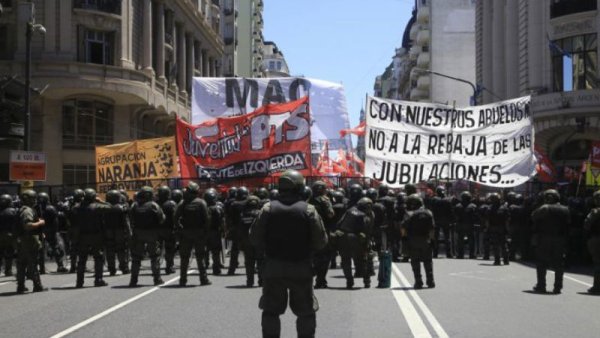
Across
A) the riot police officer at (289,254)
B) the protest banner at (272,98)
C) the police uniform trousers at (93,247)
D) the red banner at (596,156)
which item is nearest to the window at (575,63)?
the red banner at (596,156)

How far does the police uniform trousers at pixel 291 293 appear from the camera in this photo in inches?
291

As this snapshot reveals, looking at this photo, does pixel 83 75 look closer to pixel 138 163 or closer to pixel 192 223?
pixel 138 163

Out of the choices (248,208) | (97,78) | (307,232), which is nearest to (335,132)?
(248,208)

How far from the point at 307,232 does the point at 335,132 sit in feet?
51.4

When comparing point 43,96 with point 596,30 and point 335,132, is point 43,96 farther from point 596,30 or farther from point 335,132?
point 596,30

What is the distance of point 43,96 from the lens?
124 feet

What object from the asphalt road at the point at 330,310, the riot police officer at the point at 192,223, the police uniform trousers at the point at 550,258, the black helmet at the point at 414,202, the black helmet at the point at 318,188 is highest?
the black helmet at the point at 318,188

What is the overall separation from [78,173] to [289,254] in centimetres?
3373

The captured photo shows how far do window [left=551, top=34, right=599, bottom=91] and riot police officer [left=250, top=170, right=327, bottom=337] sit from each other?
30.5 metres

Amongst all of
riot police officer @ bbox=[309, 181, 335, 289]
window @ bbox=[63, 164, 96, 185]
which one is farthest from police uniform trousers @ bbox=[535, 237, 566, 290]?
window @ bbox=[63, 164, 96, 185]

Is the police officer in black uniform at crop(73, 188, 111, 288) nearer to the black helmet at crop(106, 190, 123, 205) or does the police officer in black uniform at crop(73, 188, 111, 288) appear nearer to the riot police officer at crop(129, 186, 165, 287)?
the riot police officer at crop(129, 186, 165, 287)

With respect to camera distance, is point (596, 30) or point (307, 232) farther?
point (596, 30)

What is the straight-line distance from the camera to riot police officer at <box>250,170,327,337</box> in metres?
7.43

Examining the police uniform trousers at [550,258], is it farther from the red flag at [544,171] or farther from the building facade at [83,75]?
the building facade at [83,75]
